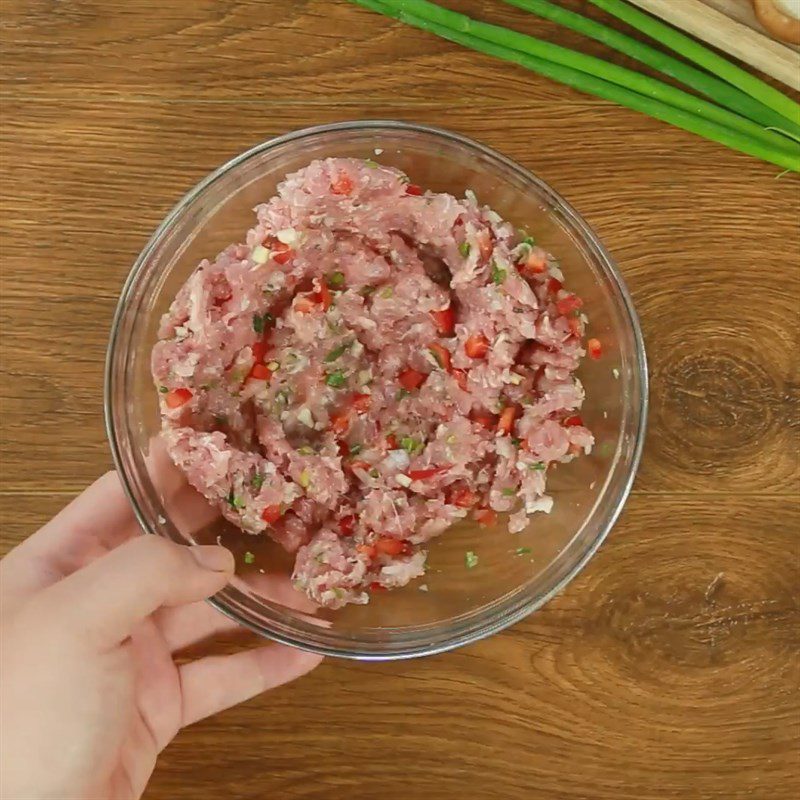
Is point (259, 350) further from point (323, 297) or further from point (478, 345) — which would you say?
point (478, 345)

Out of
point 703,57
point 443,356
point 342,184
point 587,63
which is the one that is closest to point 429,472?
point 443,356

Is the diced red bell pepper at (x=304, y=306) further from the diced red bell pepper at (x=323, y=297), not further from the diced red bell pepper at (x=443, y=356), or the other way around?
the diced red bell pepper at (x=443, y=356)

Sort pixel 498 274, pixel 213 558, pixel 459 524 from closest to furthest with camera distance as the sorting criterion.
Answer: pixel 213 558
pixel 498 274
pixel 459 524

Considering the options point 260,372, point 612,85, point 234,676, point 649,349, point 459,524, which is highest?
point 612,85

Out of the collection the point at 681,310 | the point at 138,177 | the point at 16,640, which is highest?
the point at 681,310

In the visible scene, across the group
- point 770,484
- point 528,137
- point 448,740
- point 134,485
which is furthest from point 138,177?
point 770,484

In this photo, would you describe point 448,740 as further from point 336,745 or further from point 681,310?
point 681,310

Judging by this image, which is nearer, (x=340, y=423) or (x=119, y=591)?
(x=119, y=591)

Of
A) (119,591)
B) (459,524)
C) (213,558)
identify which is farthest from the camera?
(459,524)
